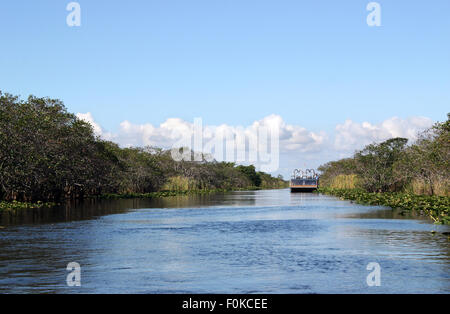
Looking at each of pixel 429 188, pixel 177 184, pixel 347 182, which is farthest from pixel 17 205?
pixel 347 182

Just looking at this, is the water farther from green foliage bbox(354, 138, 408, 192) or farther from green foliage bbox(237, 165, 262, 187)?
green foliage bbox(237, 165, 262, 187)

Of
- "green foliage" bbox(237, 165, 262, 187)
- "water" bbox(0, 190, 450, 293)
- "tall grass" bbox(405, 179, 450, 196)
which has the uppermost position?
"green foliage" bbox(237, 165, 262, 187)

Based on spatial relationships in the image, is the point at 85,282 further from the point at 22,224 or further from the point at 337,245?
the point at 22,224

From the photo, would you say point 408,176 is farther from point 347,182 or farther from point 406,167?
point 347,182

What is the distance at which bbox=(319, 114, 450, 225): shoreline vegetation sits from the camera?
38344mm

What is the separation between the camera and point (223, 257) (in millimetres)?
17828

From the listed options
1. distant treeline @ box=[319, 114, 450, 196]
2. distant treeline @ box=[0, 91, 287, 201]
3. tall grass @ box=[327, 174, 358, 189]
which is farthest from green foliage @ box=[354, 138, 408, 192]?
distant treeline @ box=[0, 91, 287, 201]

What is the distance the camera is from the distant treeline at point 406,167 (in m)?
42.8

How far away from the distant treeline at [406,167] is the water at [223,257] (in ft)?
48.1

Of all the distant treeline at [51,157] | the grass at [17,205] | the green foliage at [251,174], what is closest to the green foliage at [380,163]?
the distant treeline at [51,157]

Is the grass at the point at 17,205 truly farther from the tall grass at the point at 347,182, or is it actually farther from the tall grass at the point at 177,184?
the tall grass at the point at 347,182
